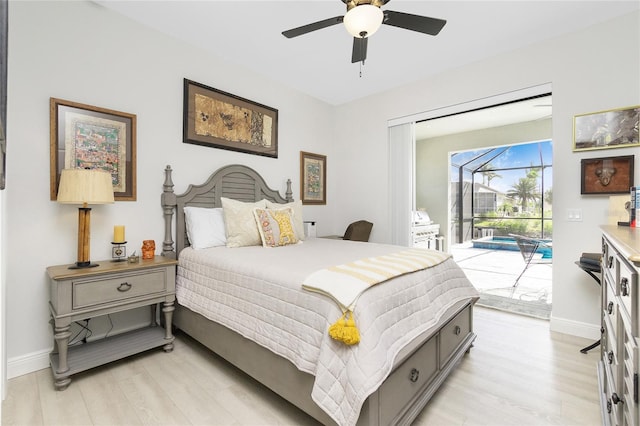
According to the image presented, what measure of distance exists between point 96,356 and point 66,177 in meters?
1.23

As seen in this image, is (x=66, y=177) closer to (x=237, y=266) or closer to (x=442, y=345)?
(x=237, y=266)

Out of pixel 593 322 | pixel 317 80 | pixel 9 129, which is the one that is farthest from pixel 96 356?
pixel 593 322

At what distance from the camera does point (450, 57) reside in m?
3.18

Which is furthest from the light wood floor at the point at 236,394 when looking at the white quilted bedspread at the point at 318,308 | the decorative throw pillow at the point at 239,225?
the decorative throw pillow at the point at 239,225

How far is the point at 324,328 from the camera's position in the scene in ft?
4.60

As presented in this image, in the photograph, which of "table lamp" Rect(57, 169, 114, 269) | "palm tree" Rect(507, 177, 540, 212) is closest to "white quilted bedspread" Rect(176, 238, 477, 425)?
"table lamp" Rect(57, 169, 114, 269)

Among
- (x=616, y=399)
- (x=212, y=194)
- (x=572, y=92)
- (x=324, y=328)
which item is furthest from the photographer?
(x=212, y=194)

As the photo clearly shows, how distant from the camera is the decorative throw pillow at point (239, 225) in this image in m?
2.68

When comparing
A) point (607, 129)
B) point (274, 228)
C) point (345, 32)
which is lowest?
point (274, 228)

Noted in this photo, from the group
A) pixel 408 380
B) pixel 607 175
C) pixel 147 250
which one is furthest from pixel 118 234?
pixel 607 175

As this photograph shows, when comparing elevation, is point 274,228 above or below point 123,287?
above

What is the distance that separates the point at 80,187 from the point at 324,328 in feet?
6.06

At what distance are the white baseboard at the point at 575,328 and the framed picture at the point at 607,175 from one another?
117 centimetres

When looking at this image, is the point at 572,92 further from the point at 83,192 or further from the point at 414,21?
the point at 83,192
